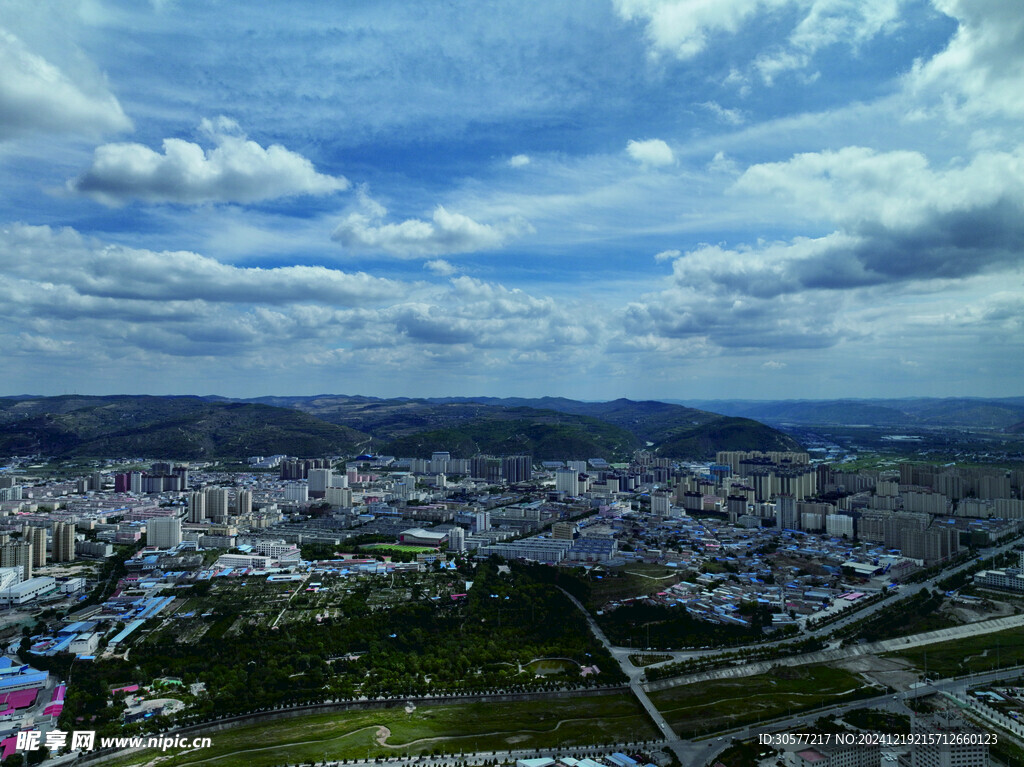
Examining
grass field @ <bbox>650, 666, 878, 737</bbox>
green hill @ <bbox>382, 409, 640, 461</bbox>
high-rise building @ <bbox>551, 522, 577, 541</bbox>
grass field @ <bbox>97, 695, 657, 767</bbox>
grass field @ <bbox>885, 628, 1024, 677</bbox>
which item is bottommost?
grass field @ <bbox>97, 695, 657, 767</bbox>

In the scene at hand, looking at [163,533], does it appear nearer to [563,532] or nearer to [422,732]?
[563,532]

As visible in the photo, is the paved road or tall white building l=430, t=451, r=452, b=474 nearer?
the paved road

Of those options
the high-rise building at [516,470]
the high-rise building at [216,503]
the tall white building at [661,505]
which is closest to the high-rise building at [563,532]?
the tall white building at [661,505]

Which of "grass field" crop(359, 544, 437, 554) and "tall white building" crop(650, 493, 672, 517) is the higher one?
"tall white building" crop(650, 493, 672, 517)

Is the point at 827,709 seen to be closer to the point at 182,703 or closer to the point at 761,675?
the point at 761,675

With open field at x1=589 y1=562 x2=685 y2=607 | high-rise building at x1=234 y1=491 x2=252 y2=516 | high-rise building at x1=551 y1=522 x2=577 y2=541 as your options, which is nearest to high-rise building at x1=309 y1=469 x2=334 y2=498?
high-rise building at x1=234 y1=491 x2=252 y2=516

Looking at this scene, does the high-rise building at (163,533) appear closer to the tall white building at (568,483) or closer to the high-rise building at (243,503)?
the high-rise building at (243,503)

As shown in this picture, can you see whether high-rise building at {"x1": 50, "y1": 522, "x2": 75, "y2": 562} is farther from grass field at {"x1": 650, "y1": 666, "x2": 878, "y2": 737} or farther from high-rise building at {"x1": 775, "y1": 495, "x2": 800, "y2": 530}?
high-rise building at {"x1": 775, "y1": 495, "x2": 800, "y2": 530}
